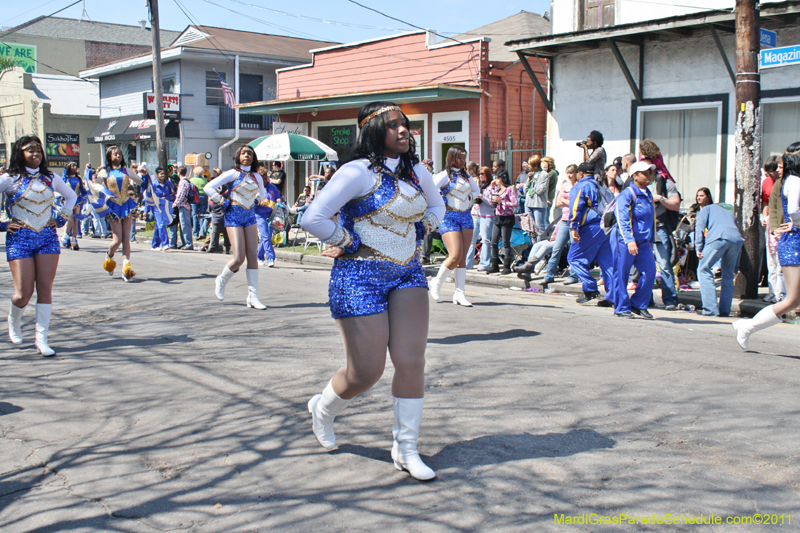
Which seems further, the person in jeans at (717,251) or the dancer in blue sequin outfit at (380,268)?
the person in jeans at (717,251)

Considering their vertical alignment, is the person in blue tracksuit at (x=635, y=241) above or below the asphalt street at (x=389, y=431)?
above

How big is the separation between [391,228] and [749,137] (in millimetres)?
7749

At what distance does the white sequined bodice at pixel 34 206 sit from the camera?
264 inches

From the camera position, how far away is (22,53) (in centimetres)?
5044

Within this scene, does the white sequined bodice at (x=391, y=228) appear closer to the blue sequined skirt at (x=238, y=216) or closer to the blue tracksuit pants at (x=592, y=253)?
the blue sequined skirt at (x=238, y=216)

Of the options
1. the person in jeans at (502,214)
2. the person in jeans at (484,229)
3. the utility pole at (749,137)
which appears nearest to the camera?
the utility pole at (749,137)

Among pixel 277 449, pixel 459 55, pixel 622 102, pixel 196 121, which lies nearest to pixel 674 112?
pixel 622 102

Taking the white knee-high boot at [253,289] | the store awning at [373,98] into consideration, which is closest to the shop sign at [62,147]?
the store awning at [373,98]

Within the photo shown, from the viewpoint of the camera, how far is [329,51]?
2378 centimetres

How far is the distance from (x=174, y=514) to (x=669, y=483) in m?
2.46

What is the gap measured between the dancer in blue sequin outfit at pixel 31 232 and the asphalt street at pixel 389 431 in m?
0.51

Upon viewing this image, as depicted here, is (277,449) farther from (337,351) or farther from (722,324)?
(722,324)

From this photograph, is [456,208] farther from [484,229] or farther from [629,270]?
A: [484,229]

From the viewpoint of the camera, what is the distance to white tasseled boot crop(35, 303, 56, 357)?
668 centimetres
